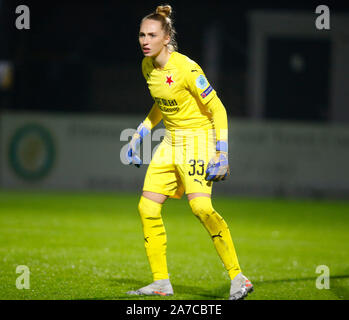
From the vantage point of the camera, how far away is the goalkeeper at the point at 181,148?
5492 mm

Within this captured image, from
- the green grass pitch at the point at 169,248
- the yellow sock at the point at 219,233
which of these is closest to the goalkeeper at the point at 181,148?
the yellow sock at the point at 219,233

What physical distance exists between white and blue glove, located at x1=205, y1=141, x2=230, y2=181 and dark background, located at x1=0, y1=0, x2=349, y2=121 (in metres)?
17.7

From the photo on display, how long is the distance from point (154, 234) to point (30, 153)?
10819mm

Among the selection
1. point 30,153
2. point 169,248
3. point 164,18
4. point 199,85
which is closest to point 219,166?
point 199,85

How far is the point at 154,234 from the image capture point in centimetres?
571

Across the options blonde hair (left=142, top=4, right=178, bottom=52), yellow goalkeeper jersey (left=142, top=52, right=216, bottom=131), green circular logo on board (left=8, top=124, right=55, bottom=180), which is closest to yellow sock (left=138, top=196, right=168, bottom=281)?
yellow goalkeeper jersey (left=142, top=52, right=216, bottom=131)

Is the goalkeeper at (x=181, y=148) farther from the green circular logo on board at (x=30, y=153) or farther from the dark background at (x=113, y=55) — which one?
the dark background at (x=113, y=55)

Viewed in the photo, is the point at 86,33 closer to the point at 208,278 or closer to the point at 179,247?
the point at 179,247

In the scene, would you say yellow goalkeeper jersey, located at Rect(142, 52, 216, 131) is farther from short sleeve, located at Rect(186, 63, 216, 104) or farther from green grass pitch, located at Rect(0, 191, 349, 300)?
green grass pitch, located at Rect(0, 191, 349, 300)

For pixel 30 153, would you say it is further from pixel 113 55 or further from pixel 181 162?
pixel 181 162

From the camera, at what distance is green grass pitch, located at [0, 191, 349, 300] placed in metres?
6.07

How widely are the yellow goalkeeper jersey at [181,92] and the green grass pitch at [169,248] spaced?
1.52 m

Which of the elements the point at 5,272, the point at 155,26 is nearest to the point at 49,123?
the point at 5,272
